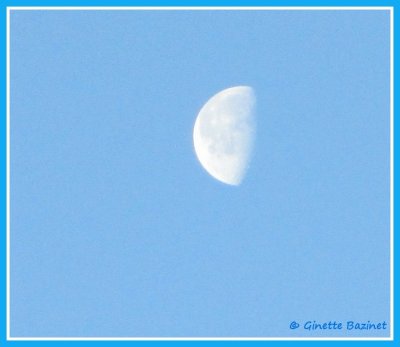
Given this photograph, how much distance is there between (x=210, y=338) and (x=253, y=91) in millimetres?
4331

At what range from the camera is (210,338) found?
31.5 feet

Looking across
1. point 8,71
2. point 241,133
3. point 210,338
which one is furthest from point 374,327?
point 8,71

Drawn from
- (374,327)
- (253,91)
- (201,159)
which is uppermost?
(253,91)

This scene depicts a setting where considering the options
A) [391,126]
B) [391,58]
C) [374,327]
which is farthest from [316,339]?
[391,58]

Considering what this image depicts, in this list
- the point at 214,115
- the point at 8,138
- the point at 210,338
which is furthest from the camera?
the point at 214,115

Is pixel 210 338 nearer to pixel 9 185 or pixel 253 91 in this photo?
pixel 9 185

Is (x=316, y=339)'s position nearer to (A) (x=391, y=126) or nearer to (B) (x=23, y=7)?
(A) (x=391, y=126)

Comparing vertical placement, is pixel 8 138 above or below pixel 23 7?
below

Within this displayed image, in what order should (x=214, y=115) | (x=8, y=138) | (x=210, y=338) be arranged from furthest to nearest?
(x=214, y=115) → (x=8, y=138) → (x=210, y=338)

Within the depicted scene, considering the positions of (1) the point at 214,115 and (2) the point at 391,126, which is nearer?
(2) the point at 391,126

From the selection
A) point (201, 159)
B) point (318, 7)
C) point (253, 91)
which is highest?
point (318, 7)

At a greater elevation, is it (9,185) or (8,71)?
(8,71)

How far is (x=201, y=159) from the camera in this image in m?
12.0

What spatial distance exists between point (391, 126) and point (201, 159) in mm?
3077
